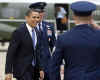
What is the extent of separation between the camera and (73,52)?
335 cm

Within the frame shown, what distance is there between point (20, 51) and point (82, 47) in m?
1.61

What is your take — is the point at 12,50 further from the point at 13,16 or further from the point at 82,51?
the point at 13,16

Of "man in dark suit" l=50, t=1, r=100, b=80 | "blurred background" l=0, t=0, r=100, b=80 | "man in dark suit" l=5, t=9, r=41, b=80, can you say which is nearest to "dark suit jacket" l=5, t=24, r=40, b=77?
"man in dark suit" l=5, t=9, r=41, b=80

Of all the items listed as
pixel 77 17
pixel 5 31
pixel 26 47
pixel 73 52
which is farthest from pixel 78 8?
pixel 5 31

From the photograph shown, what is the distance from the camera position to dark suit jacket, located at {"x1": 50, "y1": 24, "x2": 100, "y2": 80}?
331 cm

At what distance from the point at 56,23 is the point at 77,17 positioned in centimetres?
1050

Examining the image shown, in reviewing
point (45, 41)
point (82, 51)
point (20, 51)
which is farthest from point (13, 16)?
point (82, 51)

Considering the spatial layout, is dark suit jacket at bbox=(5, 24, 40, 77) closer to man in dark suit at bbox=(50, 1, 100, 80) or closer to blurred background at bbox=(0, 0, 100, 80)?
man in dark suit at bbox=(50, 1, 100, 80)

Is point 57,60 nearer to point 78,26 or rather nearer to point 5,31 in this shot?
point 78,26

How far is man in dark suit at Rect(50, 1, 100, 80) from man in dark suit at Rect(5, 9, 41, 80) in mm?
1440

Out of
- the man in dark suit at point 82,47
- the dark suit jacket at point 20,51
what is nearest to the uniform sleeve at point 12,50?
the dark suit jacket at point 20,51

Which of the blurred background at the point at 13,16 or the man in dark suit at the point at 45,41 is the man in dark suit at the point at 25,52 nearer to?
the man in dark suit at the point at 45,41

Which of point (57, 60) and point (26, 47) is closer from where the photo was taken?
point (57, 60)

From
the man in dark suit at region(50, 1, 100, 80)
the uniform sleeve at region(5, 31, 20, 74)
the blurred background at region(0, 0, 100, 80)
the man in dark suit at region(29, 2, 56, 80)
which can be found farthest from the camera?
the blurred background at region(0, 0, 100, 80)
